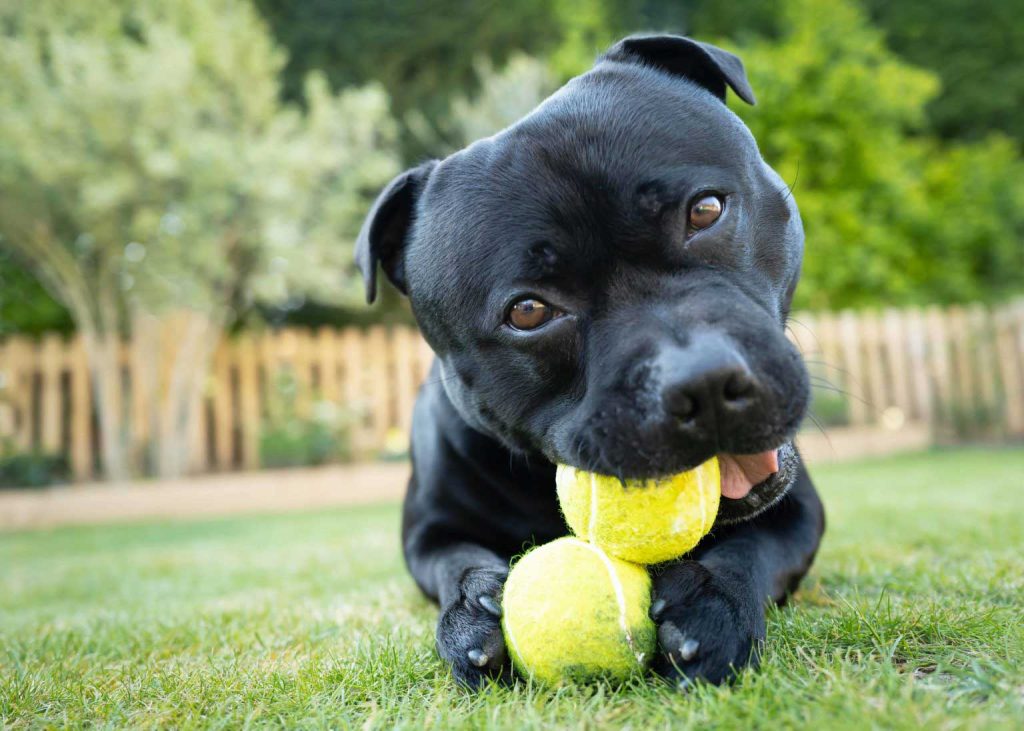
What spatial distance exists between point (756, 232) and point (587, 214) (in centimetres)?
50

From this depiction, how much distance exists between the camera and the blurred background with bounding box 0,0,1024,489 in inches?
347

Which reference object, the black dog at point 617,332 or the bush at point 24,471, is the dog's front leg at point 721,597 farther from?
the bush at point 24,471

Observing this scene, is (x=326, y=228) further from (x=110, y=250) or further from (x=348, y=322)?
(x=348, y=322)

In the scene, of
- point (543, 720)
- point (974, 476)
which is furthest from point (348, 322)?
point (543, 720)

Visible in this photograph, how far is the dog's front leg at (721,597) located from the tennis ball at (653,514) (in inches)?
2.6

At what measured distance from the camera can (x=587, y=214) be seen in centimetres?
193

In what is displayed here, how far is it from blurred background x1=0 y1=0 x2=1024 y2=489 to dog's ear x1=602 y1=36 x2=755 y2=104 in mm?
4187

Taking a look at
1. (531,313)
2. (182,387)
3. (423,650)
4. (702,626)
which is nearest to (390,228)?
(531,313)

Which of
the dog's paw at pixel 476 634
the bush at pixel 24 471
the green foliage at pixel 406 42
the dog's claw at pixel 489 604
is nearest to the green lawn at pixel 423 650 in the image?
the dog's paw at pixel 476 634

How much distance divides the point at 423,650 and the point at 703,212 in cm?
125

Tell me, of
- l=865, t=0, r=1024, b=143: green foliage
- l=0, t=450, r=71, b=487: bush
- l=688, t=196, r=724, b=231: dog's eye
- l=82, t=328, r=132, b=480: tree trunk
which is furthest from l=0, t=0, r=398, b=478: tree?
l=865, t=0, r=1024, b=143: green foliage

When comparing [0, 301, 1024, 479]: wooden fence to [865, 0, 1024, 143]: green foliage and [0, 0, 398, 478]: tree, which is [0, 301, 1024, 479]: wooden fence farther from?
[865, 0, 1024, 143]: green foliage

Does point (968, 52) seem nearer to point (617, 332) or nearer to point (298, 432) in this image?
point (298, 432)

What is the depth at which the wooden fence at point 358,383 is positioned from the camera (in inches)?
381
